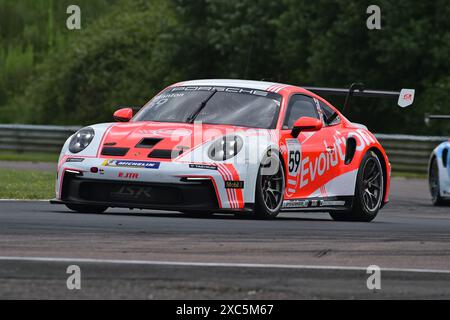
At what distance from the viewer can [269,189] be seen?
40.4 ft

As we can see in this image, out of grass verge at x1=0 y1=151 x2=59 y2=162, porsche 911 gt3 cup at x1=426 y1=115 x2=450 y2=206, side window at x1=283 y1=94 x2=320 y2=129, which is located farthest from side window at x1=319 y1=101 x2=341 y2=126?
grass verge at x1=0 y1=151 x2=59 y2=162

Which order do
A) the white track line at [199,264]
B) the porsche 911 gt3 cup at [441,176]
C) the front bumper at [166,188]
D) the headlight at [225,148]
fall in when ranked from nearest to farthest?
the white track line at [199,264] → the front bumper at [166,188] → the headlight at [225,148] → the porsche 911 gt3 cup at [441,176]

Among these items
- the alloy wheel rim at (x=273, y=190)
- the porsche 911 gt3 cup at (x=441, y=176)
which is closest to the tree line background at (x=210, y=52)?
the porsche 911 gt3 cup at (x=441, y=176)

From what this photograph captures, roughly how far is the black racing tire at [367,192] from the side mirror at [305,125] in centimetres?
126

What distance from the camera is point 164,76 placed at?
49531 mm

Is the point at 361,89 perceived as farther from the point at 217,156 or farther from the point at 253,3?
the point at 253,3

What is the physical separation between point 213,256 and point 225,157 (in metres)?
3.12

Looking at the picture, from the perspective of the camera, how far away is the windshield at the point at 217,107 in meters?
12.9

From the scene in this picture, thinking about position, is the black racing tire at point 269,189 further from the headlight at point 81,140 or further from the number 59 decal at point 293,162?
the headlight at point 81,140

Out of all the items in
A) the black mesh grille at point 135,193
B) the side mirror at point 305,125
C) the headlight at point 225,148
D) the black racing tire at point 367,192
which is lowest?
the black racing tire at point 367,192

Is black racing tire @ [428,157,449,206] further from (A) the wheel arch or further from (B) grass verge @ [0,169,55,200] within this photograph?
(B) grass verge @ [0,169,55,200]
